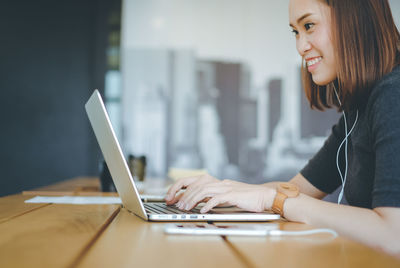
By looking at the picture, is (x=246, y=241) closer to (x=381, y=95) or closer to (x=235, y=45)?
(x=381, y=95)

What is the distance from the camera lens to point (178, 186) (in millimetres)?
1059

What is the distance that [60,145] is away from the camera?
12.3ft

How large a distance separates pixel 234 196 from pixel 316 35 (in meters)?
0.60

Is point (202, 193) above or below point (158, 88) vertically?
below

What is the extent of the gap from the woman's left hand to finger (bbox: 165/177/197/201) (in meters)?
0.11

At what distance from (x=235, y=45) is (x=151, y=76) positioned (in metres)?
0.89

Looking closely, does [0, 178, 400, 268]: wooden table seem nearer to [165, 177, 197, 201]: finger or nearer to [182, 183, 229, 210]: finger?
[182, 183, 229, 210]: finger

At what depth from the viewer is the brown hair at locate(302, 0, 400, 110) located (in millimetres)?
1038

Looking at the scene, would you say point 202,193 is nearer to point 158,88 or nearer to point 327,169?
point 327,169

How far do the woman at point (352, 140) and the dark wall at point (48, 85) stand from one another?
2781 millimetres

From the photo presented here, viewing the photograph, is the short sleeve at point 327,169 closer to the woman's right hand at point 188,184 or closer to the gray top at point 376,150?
the gray top at point 376,150

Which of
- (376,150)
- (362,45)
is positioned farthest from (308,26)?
(376,150)

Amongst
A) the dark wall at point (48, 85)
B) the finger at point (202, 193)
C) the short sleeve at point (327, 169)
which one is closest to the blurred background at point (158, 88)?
the dark wall at point (48, 85)

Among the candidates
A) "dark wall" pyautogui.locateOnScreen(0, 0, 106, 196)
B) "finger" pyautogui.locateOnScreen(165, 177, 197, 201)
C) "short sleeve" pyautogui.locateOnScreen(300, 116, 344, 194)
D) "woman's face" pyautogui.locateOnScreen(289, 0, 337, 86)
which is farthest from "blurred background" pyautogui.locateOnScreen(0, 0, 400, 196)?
"finger" pyautogui.locateOnScreen(165, 177, 197, 201)
